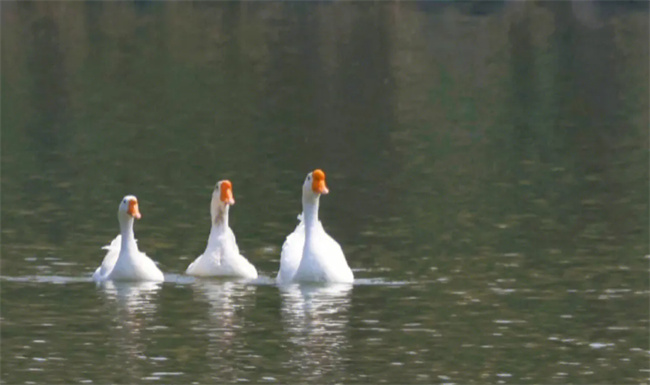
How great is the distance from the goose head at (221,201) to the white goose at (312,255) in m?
1.27

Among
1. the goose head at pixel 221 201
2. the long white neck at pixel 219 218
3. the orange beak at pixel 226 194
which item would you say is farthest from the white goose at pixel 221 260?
the orange beak at pixel 226 194

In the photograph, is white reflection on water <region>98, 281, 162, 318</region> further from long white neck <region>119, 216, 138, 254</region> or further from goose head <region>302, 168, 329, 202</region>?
goose head <region>302, 168, 329, 202</region>

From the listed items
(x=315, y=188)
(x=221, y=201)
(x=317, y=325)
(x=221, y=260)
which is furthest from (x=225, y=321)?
(x=221, y=201)

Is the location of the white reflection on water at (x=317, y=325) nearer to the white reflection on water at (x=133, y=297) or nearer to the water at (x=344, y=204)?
the water at (x=344, y=204)

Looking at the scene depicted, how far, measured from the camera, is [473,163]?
135ft

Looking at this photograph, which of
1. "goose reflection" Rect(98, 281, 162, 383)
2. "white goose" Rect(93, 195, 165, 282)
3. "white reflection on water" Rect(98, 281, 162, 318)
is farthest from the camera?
"white goose" Rect(93, 195, 165, 282)

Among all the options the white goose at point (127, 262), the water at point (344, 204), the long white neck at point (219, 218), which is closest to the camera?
the water at point (344, 204)

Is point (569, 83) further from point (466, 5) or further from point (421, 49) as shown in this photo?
point (466, 5)

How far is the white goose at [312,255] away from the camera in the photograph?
2720 centimetres

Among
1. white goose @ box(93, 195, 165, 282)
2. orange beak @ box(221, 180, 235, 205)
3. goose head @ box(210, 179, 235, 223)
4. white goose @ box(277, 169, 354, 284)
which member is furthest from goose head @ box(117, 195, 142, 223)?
white goose @ box(277, 169, 354, 284)

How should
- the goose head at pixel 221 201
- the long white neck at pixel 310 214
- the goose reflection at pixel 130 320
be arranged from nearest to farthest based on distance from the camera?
1. the goose reflection at pixel 130 320
2. the long white neck at pixel 310 214
3. the goose head at pixel 221 201

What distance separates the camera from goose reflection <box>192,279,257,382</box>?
2200 centimetres

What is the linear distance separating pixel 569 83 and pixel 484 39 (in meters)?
17.5

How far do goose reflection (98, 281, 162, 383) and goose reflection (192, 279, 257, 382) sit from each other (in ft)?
2.18
